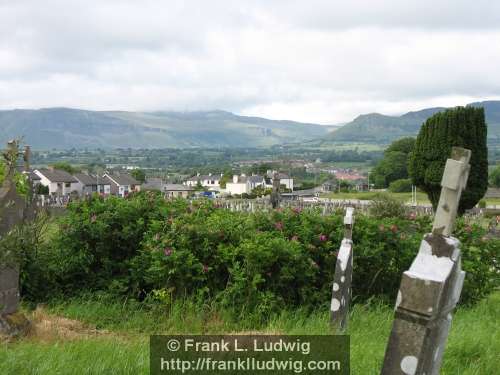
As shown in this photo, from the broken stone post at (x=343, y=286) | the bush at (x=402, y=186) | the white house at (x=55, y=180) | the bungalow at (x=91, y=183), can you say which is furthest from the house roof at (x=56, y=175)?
the broken stone post at (x=343, y=286)

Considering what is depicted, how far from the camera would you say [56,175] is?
9444cm

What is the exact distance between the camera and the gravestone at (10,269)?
753 cm

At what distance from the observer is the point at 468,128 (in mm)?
32094

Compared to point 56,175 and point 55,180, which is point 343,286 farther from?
point 56,175

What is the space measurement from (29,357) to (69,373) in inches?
27.6

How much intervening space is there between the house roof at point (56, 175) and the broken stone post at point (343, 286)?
297ft

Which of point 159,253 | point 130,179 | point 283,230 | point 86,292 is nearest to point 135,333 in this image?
point 159,253

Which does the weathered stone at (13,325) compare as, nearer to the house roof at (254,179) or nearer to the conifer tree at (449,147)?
the conifer tree at (449,147)

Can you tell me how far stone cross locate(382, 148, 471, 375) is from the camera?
135 inches

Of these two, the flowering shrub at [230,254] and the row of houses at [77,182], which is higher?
the flowering shrub at [230,254]

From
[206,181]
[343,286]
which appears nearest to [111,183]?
[206,181]

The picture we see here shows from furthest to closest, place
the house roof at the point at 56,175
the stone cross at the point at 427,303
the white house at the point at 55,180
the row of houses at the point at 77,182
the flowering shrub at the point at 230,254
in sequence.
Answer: the house roof at the point at 56,175 → the row of houses at the point at 77,182 → the white house at the point at 55,180 → the flowering shrub at the point at 230,254 → the stone cross at the point at 427,303

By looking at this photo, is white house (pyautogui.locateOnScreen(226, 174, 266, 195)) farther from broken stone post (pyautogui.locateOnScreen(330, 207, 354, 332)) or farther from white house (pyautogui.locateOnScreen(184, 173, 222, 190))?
broken stone post (pyautogui.locateOnScreen(330, 207, 354, 332))

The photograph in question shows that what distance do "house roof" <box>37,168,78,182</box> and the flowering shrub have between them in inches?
3409
